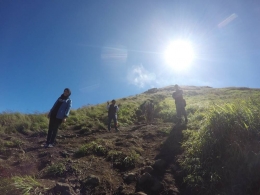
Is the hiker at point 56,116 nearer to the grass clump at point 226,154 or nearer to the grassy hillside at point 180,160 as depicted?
the grassy hillside at point 180,160

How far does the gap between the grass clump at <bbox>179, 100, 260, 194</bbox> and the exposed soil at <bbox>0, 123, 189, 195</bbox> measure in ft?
1.47

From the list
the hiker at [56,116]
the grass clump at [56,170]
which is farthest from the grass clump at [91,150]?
the hiker at [56,116]

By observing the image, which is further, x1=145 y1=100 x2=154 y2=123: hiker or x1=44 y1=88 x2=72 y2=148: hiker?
x1=145 y1=100 x2=154 y2=123: hiker

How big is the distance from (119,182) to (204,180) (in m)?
1.84

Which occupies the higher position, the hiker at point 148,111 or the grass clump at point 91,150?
the hiker at point 148,111

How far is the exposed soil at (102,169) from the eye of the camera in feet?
15.9

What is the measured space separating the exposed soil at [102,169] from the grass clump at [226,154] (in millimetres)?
447

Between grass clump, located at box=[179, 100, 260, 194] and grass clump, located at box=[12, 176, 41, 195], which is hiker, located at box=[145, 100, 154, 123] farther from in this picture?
grass clump, located at box=[12, 176, 41, 195]

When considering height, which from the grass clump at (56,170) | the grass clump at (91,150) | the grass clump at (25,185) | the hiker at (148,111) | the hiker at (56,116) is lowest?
the grass clump at (25,185)

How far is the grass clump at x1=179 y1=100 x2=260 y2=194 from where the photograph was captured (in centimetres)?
448

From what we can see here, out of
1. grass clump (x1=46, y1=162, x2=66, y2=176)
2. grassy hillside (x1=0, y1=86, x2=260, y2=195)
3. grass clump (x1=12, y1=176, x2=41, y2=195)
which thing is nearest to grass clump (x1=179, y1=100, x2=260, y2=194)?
grassy hillside (x1=0, y1=86, x2=260, y2=195)

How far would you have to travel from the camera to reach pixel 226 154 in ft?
16.7

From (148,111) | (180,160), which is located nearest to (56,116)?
(180,160)

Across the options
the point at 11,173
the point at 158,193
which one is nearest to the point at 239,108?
the point at 158,193
